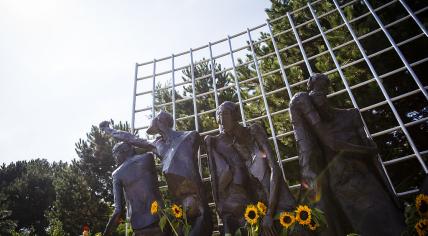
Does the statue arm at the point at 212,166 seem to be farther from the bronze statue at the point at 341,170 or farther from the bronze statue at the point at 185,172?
the bronze statue at the point at 341,170

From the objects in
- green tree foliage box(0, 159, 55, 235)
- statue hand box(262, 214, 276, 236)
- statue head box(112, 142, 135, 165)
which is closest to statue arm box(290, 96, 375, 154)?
statue hand box(262, 214, 276, 236)

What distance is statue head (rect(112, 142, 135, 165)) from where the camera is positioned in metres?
3.91

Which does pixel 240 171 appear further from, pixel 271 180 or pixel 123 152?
pixel 123 152

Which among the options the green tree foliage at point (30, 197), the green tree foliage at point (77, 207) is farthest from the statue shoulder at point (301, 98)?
the green tree foliage at point (30, 197)

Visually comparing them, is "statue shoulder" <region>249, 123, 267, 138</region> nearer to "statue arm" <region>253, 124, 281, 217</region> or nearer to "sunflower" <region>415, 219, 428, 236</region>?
"statue arm" <region>253, 124, 281, 217</region>

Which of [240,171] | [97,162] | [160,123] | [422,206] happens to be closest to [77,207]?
[97,162]

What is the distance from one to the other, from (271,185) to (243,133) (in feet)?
2.11

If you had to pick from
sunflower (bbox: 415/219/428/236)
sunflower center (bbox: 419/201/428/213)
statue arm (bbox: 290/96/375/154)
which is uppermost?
statue arm (bbox: 290/96/375/154)

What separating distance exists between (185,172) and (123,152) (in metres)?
1.04

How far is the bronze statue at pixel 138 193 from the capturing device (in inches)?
127

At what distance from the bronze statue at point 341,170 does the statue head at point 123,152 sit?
6.39 feet

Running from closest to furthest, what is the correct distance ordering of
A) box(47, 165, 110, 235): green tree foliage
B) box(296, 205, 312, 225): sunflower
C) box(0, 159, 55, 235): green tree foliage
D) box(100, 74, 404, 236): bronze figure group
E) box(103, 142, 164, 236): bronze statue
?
box(296, 205, 312, 225): sunflower
box(100, 74, 404, 236): bronze figure group
box(103, 142, 164, 236): bronze statue
box(47, 165, 110, 235): green tree foliage
box(0, 159, 55, 235): green tree foliage

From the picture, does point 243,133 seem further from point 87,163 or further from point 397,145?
point 87,163

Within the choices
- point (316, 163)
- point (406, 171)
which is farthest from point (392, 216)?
point (406, 171)
